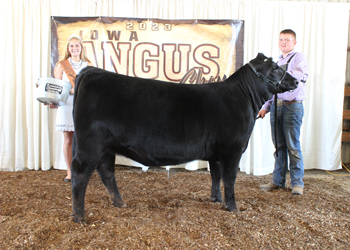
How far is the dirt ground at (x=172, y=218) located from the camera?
77.9 inches

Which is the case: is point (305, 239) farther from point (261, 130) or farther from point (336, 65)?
point (336, 65)

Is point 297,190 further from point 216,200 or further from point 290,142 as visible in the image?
point 216,200

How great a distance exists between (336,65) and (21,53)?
5737 millimetres

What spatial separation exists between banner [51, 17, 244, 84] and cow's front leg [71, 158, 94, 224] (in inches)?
102

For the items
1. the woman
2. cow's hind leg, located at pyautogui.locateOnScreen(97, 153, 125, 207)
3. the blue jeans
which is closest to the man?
the blue jeans

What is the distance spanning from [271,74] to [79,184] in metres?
2.28

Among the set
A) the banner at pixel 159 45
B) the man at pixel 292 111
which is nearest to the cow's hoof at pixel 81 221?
the man at pixel 292 111

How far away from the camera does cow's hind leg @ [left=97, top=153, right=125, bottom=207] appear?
8.72 ft

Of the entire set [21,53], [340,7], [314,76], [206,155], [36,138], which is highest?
[340,7]

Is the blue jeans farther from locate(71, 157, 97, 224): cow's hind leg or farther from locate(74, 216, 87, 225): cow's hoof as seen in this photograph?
locate(74, 216, 87, 225): cow's hoof

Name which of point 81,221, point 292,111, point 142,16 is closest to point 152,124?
point 81,221

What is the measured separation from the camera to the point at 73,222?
2.29 meters

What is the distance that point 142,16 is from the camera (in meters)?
4.57

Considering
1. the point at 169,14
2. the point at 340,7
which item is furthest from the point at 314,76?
the point at 169,14
